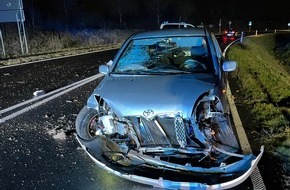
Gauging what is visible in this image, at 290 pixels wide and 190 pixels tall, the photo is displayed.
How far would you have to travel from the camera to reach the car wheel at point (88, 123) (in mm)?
4395

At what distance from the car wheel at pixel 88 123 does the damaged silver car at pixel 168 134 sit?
0.03 metres

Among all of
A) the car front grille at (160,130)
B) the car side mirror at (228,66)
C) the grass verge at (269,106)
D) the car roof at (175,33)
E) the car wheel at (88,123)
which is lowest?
A: the grass verge at (269,106)

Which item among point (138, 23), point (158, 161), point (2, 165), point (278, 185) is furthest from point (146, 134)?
point (138, 23)

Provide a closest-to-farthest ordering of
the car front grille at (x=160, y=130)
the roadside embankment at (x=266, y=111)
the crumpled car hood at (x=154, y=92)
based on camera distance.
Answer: the car front grille at (x=160, y=130), the crumpled car hood at (x=154, y=92), the roadside embankment at (x=266, y=111)

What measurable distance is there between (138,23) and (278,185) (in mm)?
62565

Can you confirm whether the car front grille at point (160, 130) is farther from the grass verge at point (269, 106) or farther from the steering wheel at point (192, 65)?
the grass verge at point (269, 106)

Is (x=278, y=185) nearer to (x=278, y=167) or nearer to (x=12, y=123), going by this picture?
(x=278, y=167)

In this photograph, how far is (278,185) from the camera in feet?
11.5

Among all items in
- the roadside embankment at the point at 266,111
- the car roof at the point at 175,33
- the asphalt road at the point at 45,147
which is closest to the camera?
the asphalt road at the point at 45,147

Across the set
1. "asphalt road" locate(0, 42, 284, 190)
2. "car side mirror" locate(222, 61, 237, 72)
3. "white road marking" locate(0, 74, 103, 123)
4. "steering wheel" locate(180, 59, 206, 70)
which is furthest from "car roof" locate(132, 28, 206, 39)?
"white road marking" locate(0, 74, 103, 123)

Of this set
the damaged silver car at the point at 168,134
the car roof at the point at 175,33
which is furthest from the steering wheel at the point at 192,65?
the car roof at the point at 175,33

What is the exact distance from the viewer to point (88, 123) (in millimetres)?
4457

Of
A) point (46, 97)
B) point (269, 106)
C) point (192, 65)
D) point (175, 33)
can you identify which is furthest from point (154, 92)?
point (46, 97)

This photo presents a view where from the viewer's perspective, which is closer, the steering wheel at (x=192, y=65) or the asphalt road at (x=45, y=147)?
the asphalt road at (x=45, y=147)
